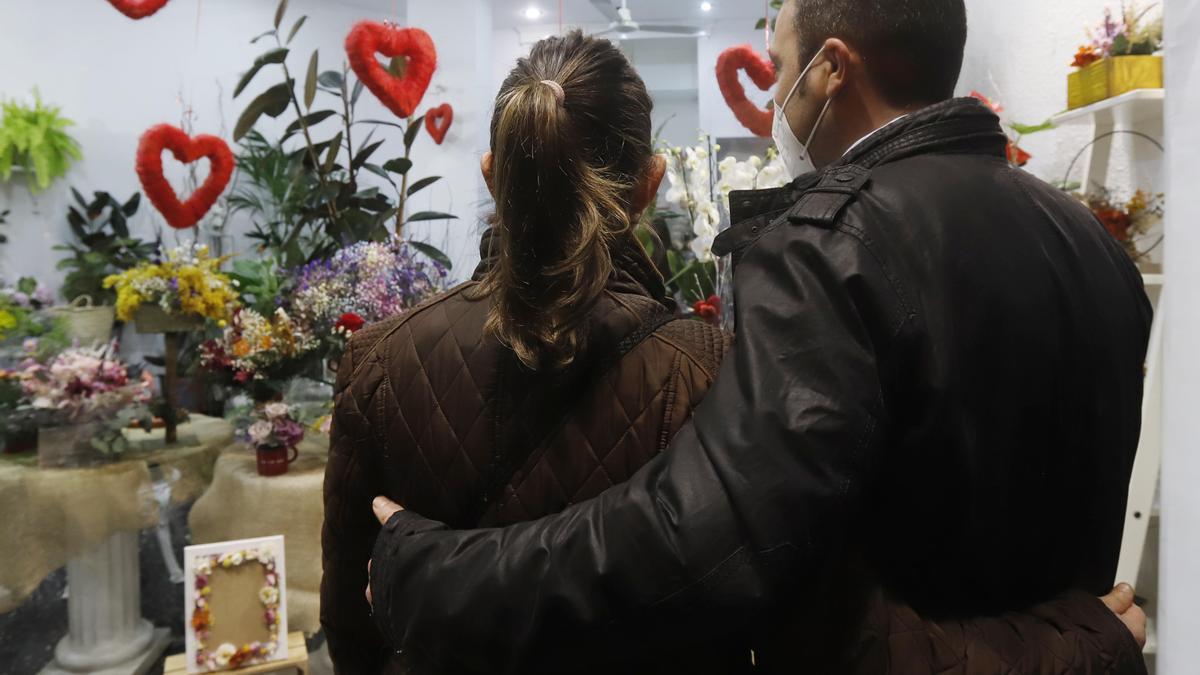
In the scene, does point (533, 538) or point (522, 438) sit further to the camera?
point (522, 438)

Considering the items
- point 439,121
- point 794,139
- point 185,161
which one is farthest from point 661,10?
point 794,139

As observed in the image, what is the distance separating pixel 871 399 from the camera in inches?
29.4

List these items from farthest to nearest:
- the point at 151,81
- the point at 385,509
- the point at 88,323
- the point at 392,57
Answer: the point at 151,81, the point at 88,323, the point at 392,57, the point at 385,509

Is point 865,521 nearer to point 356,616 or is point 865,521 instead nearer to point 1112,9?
point 356,616

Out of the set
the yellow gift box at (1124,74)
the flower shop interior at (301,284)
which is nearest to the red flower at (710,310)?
the flower shop interior at (301,284)

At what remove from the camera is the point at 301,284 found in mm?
2582

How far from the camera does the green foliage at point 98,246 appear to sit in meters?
4.14

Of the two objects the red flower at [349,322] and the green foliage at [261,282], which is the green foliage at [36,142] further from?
the red flower at [349,322]

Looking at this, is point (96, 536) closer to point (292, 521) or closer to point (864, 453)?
point (292, 521)

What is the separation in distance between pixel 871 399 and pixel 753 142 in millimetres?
2125

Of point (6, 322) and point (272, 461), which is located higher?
point (6, 322)

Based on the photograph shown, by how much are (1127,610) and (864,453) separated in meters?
0.50

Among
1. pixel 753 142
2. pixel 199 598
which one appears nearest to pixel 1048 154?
pixel 753 142

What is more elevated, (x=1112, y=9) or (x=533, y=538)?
(x=1112, y=9)
